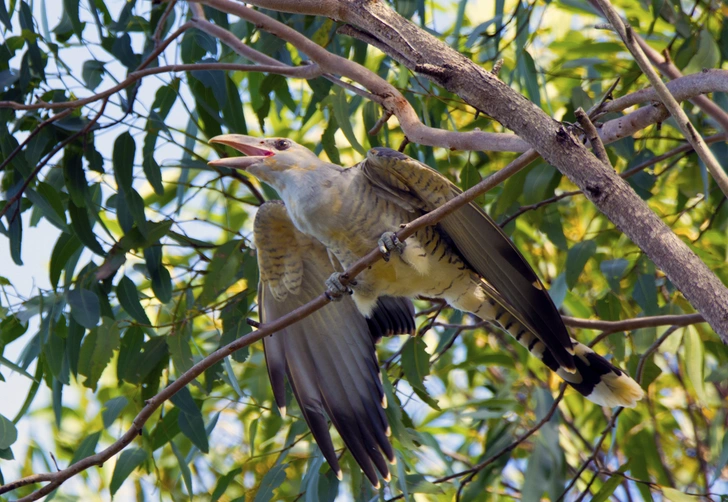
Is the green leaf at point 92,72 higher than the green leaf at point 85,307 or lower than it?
higher

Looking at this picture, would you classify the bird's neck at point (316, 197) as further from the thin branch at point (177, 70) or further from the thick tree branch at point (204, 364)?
the thick tree branch at point (204, 364)

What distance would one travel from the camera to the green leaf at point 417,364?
10.9 feet

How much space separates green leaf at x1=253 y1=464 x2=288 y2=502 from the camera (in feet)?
10.5

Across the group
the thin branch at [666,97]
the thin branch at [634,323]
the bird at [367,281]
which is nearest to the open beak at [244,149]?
the bird at [367,281]

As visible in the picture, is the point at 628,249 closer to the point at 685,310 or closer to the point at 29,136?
the point at 685,310

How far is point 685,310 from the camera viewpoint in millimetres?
3471

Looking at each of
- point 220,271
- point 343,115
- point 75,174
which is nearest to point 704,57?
point 343,115

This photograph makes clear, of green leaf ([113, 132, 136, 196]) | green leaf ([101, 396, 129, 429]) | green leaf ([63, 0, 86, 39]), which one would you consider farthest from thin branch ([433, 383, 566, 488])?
green leaf ([63, 0, 86, 39])

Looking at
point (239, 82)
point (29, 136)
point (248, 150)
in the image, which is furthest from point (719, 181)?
point (239, 82)

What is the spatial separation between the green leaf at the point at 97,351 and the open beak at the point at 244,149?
751mm

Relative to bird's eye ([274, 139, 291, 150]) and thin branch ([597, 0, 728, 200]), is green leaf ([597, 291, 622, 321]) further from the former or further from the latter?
thin branch ([597, 0, 728, 200])

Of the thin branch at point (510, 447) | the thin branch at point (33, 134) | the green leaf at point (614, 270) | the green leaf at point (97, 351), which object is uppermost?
the thin branch at point (33, 134)

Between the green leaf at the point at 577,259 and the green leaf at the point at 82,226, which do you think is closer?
the green leaf at the point at 82,226

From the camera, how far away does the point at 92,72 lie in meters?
3.21
